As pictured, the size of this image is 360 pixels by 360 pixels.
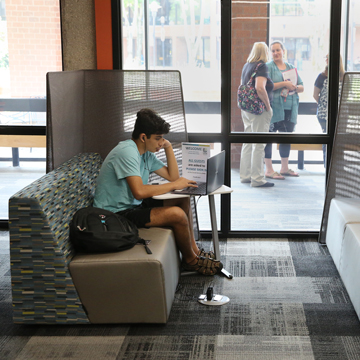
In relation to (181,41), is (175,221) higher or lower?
lower

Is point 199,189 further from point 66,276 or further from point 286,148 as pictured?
point 286,148

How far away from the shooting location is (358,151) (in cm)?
404

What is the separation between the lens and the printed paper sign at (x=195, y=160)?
11.1ft

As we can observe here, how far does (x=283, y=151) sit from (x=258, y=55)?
0.84m

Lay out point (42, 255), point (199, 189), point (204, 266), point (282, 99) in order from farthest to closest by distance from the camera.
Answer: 1. point (282, 99)
2. point (204, 266)
3. point (199, 189)
4. point (42, 255)

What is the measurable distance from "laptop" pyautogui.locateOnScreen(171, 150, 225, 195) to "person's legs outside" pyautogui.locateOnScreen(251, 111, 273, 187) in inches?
35.7

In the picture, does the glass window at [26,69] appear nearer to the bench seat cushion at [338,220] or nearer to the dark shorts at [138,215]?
the dark shorts at [138,215]

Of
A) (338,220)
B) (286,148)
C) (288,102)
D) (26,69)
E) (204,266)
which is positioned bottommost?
(204,266)

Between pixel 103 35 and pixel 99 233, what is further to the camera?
→ pixel 103 35

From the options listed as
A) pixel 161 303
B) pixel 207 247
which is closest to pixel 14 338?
pixel 161 303

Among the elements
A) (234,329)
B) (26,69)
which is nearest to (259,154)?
(234,329)

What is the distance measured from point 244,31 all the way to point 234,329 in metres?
2.47

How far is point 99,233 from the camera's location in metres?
2.94

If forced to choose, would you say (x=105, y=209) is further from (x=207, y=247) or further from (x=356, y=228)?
(x=356, y=228)
